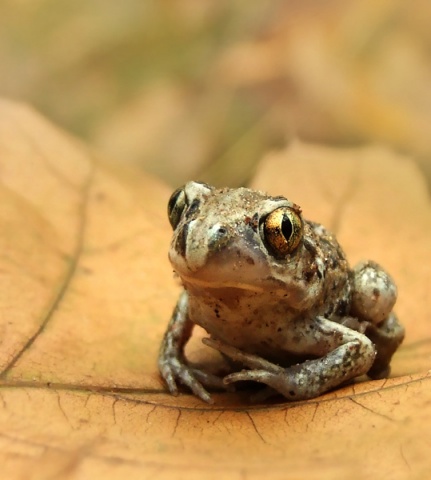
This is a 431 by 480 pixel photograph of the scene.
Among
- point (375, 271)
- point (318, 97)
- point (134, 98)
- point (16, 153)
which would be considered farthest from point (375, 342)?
point (134, 98)

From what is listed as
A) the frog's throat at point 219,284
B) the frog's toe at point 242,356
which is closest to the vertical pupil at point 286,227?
the frog's throat at point 219,284

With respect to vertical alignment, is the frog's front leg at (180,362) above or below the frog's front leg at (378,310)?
below

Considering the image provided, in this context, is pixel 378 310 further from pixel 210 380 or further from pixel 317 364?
pixel 210 380

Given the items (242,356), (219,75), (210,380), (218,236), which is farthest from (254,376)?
(219,75)

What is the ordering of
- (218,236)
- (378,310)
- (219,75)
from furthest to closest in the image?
1. (219,75)
2. (378,310)
3. (218,236)

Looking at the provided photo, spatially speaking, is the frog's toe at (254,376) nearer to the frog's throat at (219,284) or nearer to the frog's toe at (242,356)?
the frog's toe at (242,356)

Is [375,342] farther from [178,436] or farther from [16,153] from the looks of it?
[16,153]

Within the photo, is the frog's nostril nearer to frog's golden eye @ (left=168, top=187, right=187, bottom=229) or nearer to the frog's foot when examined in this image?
frog's golden eye @ (left=168, top=187, right=187, bottom=229)

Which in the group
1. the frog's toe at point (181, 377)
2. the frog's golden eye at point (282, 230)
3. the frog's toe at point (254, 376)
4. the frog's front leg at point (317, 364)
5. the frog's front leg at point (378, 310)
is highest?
the frog's golden eye at point (282, 230)
